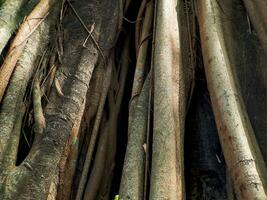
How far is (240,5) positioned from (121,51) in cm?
98

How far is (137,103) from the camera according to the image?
7.89 feet

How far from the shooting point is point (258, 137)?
2.08m

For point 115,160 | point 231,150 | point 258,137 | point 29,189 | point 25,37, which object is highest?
point 25,37

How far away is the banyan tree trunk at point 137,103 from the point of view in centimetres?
191

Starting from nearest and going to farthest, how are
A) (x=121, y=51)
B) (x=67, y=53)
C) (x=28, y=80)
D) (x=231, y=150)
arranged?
(x=231, y=150), (x=28, y=80), (x=67, y=53), (x=121, y=51)

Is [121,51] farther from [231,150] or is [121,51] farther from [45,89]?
[231,150]

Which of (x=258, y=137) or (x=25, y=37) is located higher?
(x=25, y=37)

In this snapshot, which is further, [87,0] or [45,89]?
[87,0]

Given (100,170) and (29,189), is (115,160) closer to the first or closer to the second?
(100,170)

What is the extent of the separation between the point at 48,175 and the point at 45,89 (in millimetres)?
648

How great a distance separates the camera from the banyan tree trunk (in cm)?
191

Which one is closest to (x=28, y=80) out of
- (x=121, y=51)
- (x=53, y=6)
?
(x=53, y=6)

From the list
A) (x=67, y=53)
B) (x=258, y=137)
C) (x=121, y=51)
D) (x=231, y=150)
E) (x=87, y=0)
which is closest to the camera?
(x=231, y=150)

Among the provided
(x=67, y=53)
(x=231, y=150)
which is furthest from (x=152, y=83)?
(x=231, y=150)
